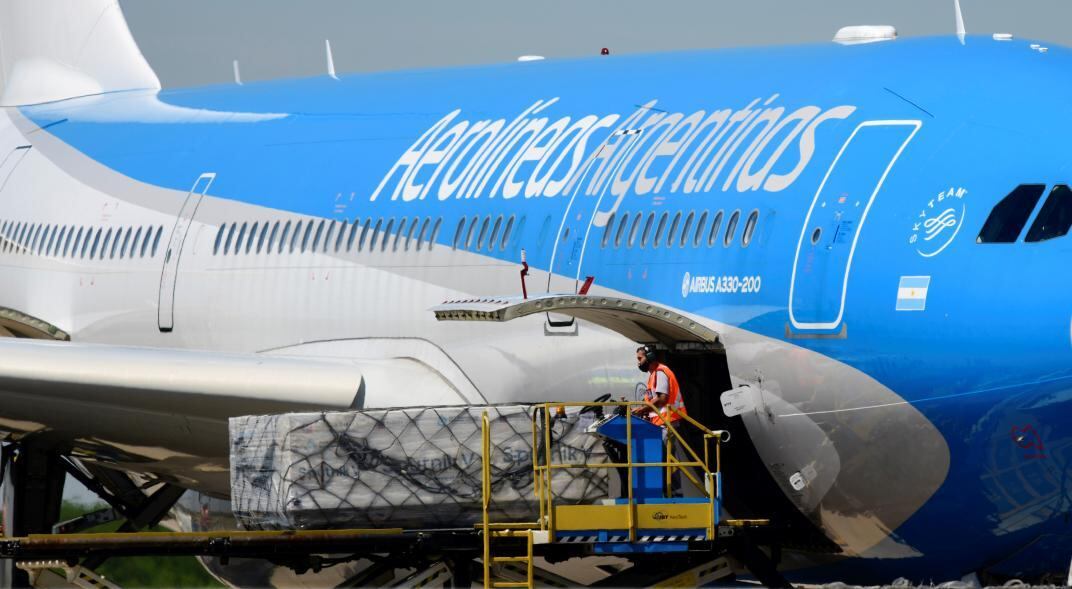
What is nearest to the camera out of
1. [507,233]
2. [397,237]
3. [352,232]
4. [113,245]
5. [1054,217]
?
[1054,217]

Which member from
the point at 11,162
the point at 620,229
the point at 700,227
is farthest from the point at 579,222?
the point at 11,162

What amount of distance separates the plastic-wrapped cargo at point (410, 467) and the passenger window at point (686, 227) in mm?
1522

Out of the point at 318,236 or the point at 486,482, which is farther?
the point at 318,236

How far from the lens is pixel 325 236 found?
15.8m

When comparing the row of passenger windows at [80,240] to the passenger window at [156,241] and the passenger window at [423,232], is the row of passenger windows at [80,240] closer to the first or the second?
the passenger window at [156,241]

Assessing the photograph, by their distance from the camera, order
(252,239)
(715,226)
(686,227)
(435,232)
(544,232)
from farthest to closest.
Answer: (252,239), (435,232), (544,232), (686,227), (715,226)

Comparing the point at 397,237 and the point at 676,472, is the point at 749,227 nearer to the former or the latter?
the point at 676,472

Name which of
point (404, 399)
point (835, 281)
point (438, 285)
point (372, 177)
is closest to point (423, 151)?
point (372, 177)

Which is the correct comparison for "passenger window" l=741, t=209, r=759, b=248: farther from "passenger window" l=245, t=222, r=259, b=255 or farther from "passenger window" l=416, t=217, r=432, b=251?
"passenger window" l=245, t=222, r=259, b=255

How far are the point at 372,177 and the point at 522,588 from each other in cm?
512

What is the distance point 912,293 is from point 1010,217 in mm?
715

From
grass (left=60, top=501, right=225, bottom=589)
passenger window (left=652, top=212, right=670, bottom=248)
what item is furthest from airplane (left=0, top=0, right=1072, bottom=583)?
grass (left=60, top=501, right=225, bottom=589)

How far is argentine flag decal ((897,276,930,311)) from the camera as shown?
1109 cm

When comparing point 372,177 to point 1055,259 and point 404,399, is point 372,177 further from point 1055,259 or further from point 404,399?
point 1055,259
